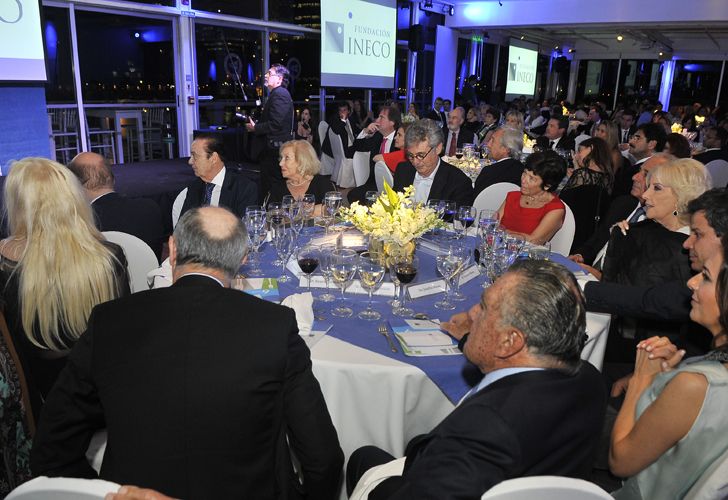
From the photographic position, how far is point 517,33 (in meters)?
19.0

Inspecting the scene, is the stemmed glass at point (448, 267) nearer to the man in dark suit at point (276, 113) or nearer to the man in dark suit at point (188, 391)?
the man in dark suit at point (188, 391)

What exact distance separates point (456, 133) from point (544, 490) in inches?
325

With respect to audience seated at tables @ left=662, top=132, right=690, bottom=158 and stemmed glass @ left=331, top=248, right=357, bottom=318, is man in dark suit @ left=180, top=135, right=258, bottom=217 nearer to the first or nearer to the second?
stemmed glass @ left=331, top=248, right=357, bottom=318

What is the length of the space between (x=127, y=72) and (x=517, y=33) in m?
14.4

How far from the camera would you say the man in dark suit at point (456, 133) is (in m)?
8.72

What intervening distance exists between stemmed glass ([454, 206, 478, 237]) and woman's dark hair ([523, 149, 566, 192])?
26.5 inches

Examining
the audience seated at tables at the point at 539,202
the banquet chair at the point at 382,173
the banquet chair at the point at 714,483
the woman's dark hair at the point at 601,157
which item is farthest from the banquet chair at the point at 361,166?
the banquet chair at the point at 714,483

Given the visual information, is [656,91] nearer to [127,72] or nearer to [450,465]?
[127,72]

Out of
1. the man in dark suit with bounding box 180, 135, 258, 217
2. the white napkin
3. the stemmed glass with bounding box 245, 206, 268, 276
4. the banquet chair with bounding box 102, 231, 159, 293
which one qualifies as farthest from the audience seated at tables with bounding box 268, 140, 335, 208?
the white napkin

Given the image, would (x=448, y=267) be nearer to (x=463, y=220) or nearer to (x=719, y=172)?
(x=463, y=220)

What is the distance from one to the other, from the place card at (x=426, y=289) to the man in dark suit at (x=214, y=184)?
195 centimetres

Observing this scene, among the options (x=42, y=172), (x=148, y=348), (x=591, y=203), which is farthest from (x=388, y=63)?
(x=148, y=348)

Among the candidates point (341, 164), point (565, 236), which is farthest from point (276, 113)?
point (565, 236)

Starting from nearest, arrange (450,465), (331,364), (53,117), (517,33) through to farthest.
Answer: (450,465), (331,364), (53,117), (517,33)
